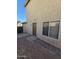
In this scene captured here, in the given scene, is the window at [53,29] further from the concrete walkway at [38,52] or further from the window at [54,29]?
the concrete walkway at [38,52]

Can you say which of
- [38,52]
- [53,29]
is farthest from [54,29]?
[38,52]

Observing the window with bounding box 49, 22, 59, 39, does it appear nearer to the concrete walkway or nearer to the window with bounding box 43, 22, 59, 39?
the window with bounding box 43, 22, 59, 39

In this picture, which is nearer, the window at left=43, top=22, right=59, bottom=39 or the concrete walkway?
the concrete walkway

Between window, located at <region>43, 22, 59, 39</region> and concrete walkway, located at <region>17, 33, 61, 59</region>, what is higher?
window, located at <region>43, 22, 59, 39</region>

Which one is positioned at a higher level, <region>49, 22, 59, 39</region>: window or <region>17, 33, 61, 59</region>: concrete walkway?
<region>49, 22, 59, 39</region>: window

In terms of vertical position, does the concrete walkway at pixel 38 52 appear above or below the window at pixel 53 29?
below

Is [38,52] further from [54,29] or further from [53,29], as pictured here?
[53,29]

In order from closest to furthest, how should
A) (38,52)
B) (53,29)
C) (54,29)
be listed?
1. (38,52)
2. (54,29)
3. (53,29)

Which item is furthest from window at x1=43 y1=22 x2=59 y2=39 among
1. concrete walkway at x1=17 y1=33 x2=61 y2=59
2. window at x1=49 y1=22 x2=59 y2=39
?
concrete walkway at x1=17 y1=33 x2=61 y2=59

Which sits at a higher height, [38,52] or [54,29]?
[54,29]

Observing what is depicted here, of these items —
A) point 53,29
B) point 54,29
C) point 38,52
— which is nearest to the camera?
point 38,52

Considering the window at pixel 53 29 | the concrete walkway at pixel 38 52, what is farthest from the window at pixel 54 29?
the concrete walkway at pixel 38 52
